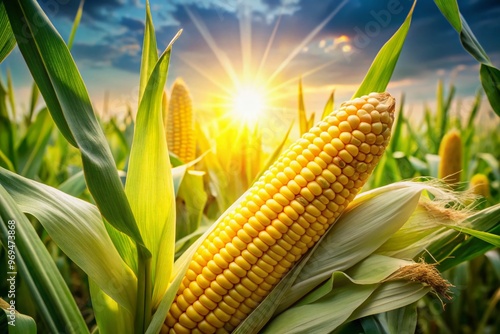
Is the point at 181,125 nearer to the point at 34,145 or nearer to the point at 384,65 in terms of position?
the point at 34,145

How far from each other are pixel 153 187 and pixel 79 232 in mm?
135

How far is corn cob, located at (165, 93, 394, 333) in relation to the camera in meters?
0.72

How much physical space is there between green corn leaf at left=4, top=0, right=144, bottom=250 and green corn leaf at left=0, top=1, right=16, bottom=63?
0.52 ft

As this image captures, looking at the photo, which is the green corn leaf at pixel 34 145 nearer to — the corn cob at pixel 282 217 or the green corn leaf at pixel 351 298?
the corn cob at pixel 282 217

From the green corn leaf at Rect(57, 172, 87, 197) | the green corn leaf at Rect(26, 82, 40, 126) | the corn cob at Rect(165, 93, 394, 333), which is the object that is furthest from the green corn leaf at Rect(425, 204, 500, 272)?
the green corn leaf at Rect(26, 82, 40, 126)

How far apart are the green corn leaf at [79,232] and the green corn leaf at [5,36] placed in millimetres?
205

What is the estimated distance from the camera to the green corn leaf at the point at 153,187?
28.2 inches

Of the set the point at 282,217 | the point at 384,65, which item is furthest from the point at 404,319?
the point at 384,65

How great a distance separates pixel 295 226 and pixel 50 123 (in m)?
1.01

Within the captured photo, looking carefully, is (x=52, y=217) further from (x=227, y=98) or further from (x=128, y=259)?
(x=227, y=98)

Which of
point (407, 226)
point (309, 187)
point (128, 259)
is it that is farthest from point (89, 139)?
point (407, 226)

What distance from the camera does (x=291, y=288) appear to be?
77 centimetres

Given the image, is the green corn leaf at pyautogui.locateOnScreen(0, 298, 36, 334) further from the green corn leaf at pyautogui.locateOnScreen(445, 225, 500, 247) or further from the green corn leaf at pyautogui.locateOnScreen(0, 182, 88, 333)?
the green corn leaf at pyautogui.locateOnScreen(445, 225, 500, 247)

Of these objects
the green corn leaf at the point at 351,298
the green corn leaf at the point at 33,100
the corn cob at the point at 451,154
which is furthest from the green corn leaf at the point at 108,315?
the green corn leaf at the point at 33,100
